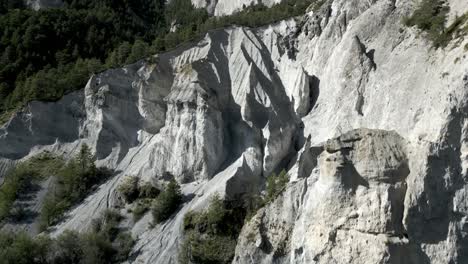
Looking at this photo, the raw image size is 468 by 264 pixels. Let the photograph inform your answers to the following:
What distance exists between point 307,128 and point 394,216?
12178 mm

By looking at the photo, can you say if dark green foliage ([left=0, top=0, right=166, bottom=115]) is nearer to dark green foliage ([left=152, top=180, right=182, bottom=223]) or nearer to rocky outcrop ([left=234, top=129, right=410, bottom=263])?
dark green foliage ([left=152, top=180, right=182, bottom=223])

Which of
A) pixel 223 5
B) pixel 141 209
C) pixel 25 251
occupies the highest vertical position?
pixel 223 5

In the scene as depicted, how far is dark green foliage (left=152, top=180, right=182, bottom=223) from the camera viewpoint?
3472 cm

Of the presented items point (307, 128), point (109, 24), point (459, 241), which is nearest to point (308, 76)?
point (307, 128)

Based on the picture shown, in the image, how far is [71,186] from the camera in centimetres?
4028

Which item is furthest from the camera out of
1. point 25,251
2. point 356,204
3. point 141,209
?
point 141,209

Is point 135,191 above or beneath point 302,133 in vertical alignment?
beneath

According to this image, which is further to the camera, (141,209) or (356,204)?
(141,209)

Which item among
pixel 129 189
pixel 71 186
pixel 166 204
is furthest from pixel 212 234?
pixel 71 186

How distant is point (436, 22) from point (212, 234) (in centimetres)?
1687

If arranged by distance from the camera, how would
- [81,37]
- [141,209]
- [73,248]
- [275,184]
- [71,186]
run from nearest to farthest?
[275,184] → [73,248] → [141,209] → [71,186] → [81,37]

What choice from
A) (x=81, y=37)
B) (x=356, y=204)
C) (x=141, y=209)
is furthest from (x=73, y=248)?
(x=81, y=37)

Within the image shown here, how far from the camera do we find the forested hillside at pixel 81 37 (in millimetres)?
47875

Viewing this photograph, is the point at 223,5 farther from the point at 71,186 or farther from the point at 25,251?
the point at 25,251
